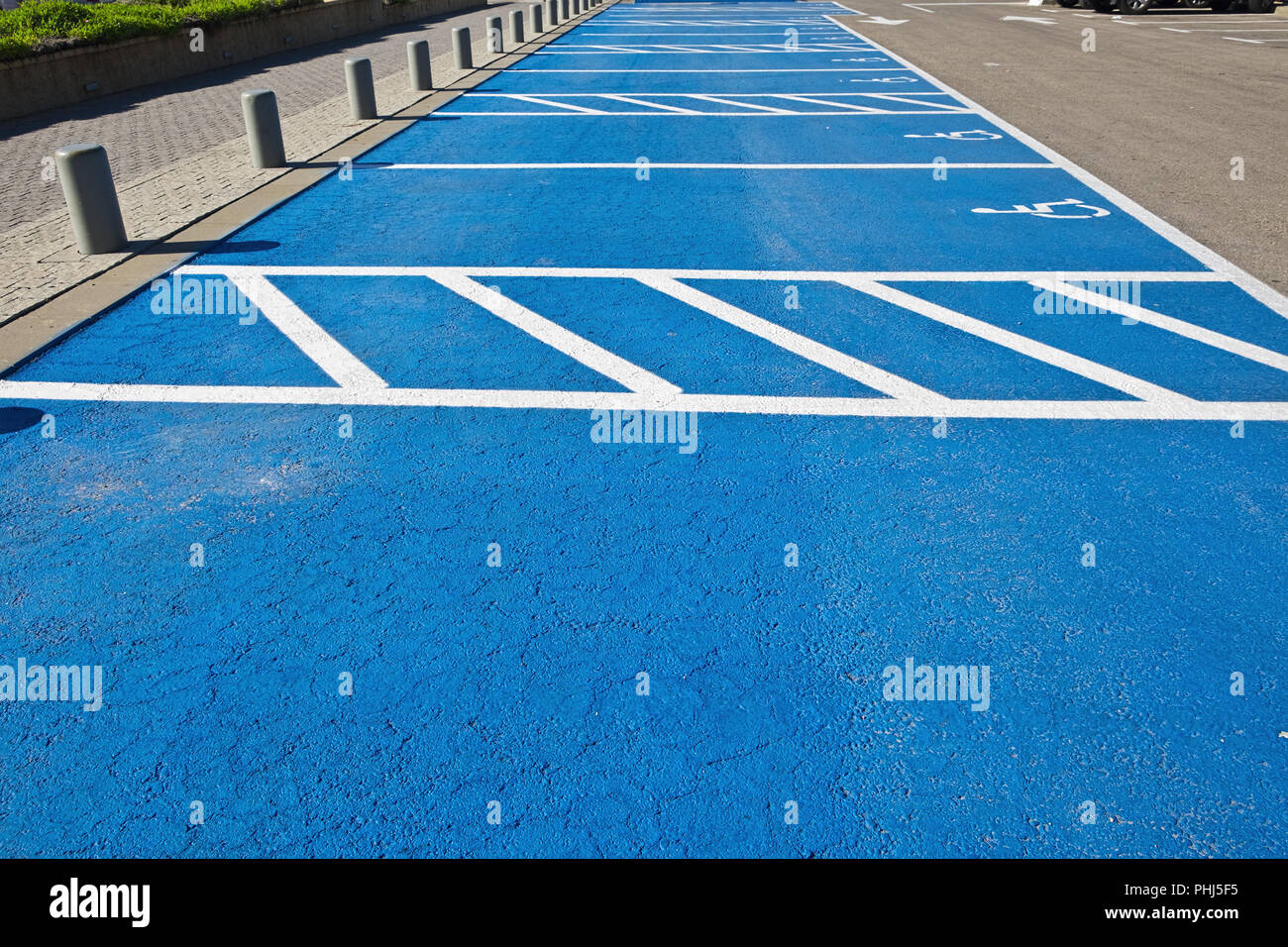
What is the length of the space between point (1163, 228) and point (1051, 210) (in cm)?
100

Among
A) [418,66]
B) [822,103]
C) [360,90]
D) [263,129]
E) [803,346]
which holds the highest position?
[418,66]

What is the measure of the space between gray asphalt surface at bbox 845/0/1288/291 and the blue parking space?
1.57 metres

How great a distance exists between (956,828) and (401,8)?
31.3m

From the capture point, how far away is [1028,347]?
6246 millimetres

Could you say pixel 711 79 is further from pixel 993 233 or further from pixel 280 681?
pixel 280 681

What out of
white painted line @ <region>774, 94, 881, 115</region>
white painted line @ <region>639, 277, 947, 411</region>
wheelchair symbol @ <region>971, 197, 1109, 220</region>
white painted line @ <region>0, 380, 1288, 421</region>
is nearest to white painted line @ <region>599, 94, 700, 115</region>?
white painted line @ <region>774, 94, 881, 115</region>

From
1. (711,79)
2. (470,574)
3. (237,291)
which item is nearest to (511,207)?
(237,291)

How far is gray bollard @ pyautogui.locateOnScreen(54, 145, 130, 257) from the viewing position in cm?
757

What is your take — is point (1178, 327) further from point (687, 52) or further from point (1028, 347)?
point (687, 52)

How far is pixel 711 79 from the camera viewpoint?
17.7 m

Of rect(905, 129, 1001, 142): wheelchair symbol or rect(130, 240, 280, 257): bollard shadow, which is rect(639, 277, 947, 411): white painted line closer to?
rect(130, 240, 280, 257): bollard shadow

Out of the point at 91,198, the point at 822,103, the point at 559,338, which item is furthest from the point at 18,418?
the point at 822,103

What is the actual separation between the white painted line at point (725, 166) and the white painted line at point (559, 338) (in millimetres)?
3986

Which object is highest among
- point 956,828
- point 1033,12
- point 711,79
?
point 1033,12
